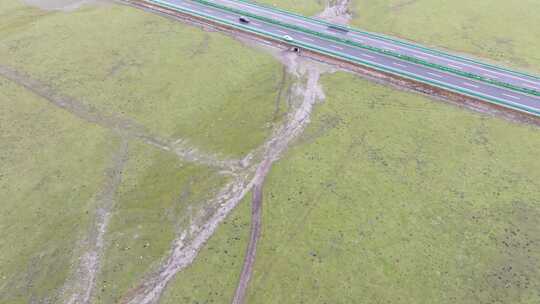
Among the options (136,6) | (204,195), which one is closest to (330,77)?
(204,195)

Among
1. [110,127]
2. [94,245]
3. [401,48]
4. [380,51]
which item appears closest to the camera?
[94,245]

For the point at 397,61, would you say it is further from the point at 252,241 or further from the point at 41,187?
the point at 41,187

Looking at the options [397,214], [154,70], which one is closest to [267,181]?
[397,214]

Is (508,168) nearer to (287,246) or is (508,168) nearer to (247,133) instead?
(287,246)

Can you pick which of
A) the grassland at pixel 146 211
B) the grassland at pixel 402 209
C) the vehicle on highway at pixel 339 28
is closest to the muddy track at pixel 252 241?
the grassland at pixel 402 209

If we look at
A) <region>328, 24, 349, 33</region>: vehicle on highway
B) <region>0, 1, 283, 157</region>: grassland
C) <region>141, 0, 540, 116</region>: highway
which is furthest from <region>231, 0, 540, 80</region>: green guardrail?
<region>0, 1, 283, 157</region>: grassland

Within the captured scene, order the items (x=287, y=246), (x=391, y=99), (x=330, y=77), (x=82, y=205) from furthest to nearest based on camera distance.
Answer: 1. (x=330, y=77)
2. (x=391, y=99)
3. (x=82, y=205)
4. (x=287, y=246)
